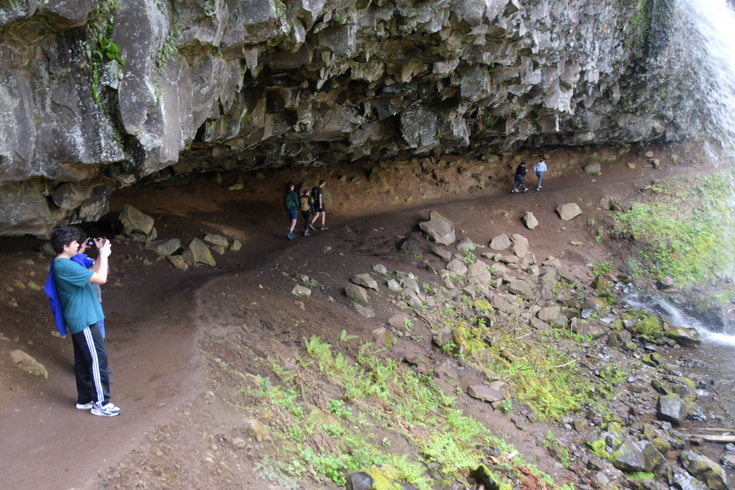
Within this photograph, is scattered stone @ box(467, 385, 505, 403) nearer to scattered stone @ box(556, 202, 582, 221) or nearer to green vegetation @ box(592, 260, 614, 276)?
green vegetation @ box(592, 260, 614, 276)

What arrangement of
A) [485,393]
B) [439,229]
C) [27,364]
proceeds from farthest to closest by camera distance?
[439,229] < [485,393] < [27,364]

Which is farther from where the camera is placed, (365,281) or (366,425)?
(365,281)

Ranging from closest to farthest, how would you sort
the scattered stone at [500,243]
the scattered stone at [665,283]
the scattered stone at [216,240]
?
1. the scattered stone at [216,240]
2. the scattered stone at [665,283]
3. the scattered stone at [500,243]

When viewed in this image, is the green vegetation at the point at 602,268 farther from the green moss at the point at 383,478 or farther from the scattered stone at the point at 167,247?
the green moss at the point at 383,478

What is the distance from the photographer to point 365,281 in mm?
13508

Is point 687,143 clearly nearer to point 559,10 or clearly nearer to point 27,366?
point 559,10

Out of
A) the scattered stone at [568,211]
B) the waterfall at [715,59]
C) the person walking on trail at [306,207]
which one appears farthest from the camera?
the scattered stone at [568,211]

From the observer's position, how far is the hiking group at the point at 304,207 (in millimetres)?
15352

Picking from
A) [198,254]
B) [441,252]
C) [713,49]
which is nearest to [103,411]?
[198,254]

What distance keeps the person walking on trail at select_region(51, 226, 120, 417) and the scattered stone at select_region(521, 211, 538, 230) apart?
16211mm

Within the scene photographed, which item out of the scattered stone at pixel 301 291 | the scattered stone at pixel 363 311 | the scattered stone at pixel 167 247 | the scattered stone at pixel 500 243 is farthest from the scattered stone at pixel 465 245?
the scattered stone at pixel 167 247

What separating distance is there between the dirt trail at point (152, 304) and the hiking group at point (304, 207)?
530 millimetres

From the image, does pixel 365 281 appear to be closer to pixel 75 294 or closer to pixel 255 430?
pixel 255 430

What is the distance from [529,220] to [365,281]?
8711mm
